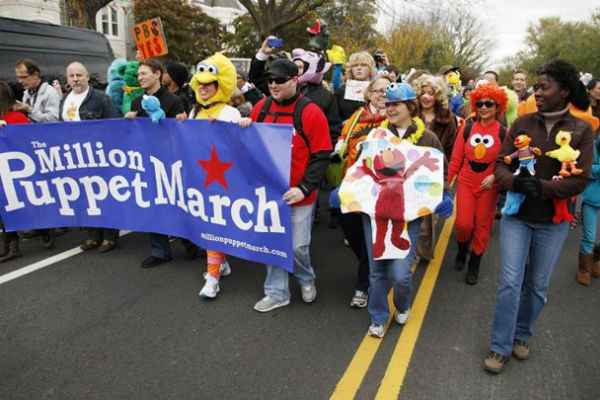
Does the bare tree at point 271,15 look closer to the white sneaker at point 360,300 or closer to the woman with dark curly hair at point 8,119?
the woman with dark curly hair at point 8,119

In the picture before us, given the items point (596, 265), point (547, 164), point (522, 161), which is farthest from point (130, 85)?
point (596, 265)

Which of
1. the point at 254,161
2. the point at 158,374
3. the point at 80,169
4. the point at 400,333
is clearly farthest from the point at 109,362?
the point at 80,169

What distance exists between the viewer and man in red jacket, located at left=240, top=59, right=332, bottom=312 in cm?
374

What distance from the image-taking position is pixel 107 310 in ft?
13.4

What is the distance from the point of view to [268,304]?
4.11 m

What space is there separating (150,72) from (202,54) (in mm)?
33167

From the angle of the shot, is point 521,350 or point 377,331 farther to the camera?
point 377,331

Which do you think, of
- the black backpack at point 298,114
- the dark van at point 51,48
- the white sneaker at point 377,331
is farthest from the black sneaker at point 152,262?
the dark van at point 51,48

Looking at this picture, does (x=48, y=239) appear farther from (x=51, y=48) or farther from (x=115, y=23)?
(x=115, y=23)

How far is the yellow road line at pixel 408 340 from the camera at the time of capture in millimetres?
3061

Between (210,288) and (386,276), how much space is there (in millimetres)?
1583

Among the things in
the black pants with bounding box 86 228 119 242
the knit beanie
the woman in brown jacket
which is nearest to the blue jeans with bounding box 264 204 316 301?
the woman in brown jacket

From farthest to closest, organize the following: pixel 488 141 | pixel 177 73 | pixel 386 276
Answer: pixel 177 73 < pixel 488 141 < pixel 386 276

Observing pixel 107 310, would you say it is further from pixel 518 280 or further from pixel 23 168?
pixel 518 280
